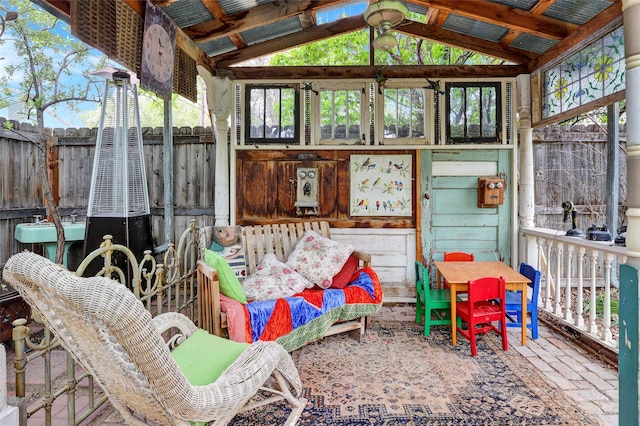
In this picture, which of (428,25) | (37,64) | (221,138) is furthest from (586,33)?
(37,64)

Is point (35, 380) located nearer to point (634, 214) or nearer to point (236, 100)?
point (236, 100)

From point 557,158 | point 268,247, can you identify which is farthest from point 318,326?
point 557,158

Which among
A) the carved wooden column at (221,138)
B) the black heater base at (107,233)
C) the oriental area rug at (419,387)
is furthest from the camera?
→ the carved wooden column at (221,138)

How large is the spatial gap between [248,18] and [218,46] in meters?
0.81

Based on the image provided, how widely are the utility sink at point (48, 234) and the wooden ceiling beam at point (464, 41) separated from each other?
4512mm

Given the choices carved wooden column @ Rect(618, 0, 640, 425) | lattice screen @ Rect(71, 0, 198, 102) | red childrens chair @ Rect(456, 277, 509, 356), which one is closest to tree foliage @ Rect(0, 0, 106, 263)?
lattice screen @ Rect(71, 0, 198, 102)

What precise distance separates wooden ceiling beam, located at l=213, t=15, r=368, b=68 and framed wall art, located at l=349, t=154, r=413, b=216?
1.51 metres

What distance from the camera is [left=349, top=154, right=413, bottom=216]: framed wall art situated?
4.48 metres

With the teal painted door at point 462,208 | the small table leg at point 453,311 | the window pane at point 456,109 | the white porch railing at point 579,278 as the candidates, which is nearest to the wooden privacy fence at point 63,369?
the small table leg at point 453,311

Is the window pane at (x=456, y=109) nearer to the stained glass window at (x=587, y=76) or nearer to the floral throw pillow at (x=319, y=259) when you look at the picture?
the stained glass window at (x=587, y=76)

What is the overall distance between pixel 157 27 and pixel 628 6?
10.2 feet

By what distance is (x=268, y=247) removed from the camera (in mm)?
3795

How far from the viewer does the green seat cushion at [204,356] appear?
1.75 m

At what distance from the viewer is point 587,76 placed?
3438mm
